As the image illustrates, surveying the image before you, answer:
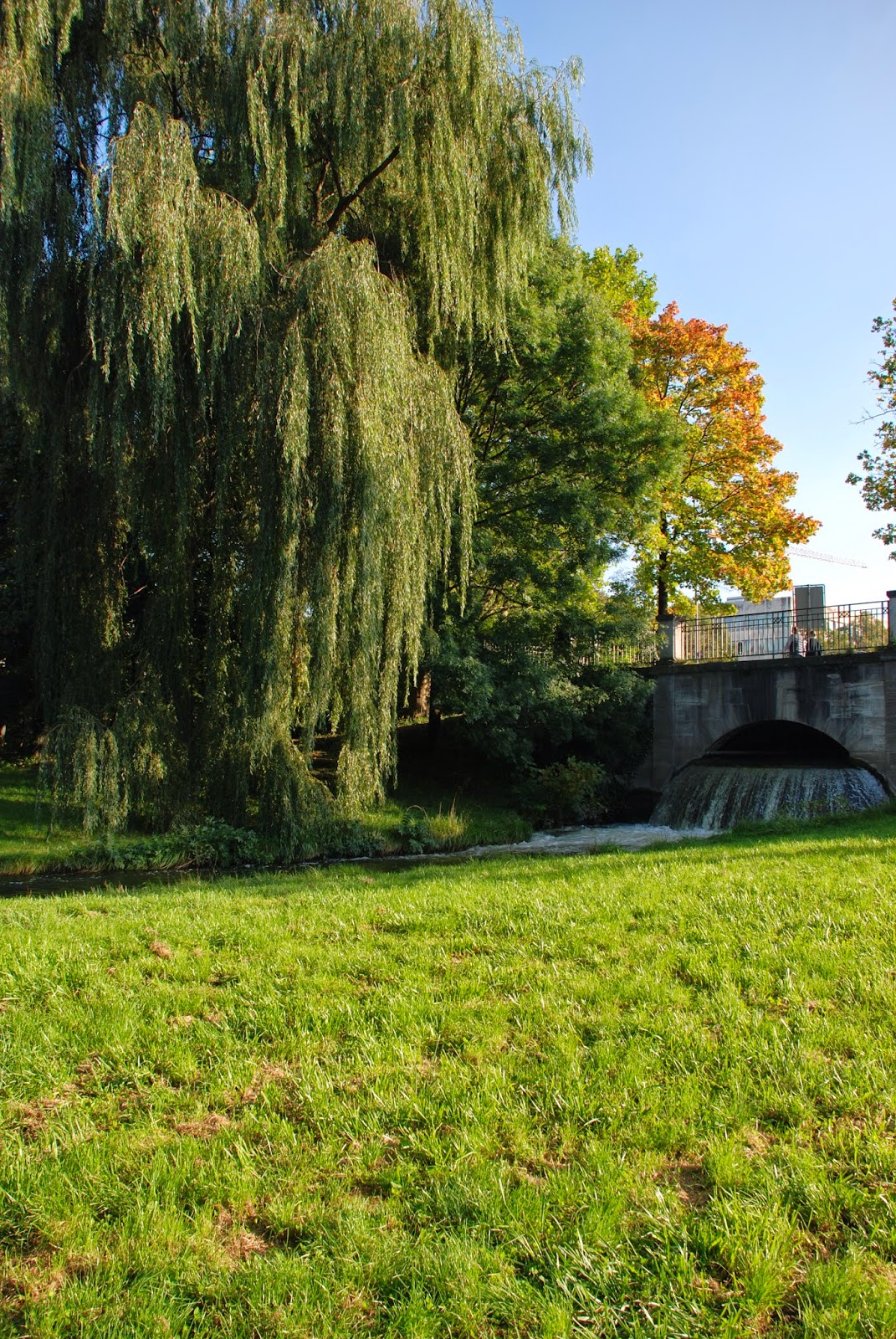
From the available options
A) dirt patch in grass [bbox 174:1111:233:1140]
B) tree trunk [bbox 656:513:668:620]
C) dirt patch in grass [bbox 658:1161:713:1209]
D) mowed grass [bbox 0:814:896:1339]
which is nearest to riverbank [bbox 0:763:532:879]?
mowed grass [bbox 0:814:896:1339]

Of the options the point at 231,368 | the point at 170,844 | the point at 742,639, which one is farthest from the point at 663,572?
the point at 170,844

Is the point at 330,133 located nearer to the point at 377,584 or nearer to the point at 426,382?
the point at 426,382

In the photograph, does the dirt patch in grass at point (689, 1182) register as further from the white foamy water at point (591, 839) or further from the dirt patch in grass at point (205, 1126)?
the white foamy water at point (591, 839)

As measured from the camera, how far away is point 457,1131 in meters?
3.36

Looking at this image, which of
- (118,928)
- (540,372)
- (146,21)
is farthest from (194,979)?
(540,372)

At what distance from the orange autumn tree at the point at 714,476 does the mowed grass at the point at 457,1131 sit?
19961mm

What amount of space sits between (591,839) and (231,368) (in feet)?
34.3

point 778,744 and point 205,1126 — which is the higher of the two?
point 778,744

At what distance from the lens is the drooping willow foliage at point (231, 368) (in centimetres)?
1007

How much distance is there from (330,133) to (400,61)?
1.26m

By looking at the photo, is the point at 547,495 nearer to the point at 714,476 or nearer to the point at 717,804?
the point at 717,804

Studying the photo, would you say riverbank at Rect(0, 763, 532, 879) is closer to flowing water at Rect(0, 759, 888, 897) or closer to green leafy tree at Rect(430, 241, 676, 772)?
flowing water at Rect(0, 759, 888, 897)

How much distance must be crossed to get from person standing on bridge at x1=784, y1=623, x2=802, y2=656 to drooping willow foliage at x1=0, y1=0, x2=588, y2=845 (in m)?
10.6

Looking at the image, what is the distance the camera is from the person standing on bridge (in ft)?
64.6
